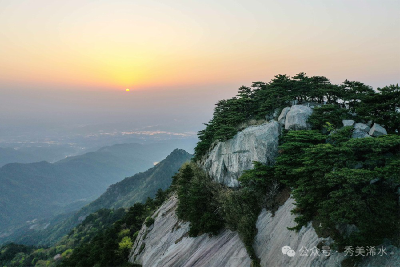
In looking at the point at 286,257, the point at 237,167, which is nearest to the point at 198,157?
the point at 237,167

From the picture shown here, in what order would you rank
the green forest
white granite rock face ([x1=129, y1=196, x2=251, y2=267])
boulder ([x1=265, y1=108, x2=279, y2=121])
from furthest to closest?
1. boulder ([x1=265, y1=108, x2=279, y2=121])
2. white granite rock face ([x1=129, y1=196, x2=251, y2=267])
3. the green forest

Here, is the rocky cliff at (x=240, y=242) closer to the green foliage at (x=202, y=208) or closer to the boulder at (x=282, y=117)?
the boulder at (x=282, y=117)

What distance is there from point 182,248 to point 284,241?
55.5ft

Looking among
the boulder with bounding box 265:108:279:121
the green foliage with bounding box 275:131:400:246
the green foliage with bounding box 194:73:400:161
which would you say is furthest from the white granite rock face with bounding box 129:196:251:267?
the boulder with bounding box 265:108:279:121

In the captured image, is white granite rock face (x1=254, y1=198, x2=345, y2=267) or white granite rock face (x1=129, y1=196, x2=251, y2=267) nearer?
white granite rock face (x1=254, y1=198, x2=345, y2=267)

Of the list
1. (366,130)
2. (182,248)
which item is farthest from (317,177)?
(182,248)

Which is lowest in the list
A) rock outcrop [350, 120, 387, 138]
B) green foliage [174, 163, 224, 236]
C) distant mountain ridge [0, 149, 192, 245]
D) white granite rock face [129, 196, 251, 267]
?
distant mountain ridge [0, 149, 192, 245]

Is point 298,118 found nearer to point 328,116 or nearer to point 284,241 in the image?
point 328,116

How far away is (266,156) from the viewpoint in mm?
26406

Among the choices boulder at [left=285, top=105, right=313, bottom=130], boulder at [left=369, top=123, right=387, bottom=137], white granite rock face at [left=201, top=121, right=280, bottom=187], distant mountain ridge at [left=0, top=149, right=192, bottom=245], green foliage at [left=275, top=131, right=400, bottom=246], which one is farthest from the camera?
distant mountain ridge at [left=0, top=149, right=192, bottom=245]

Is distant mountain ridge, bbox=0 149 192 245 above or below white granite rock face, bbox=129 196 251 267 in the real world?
below

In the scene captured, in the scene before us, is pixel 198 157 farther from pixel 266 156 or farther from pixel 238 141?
pixel 266 156

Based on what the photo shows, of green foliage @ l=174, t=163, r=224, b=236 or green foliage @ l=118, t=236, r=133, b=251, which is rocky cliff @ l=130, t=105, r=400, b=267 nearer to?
green foliage @ l=174, t=163, r=224, b=236

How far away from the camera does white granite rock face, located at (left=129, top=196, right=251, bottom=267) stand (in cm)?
2211
